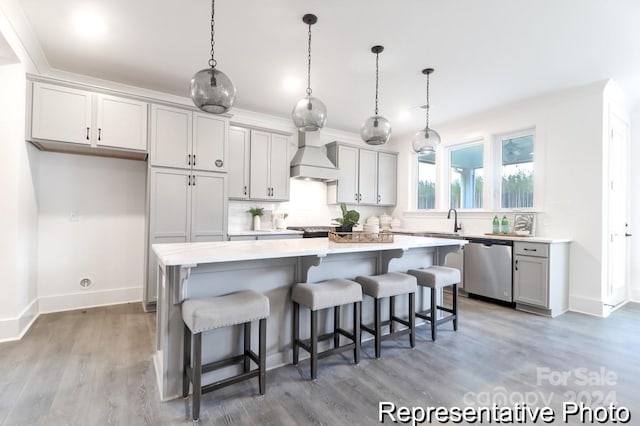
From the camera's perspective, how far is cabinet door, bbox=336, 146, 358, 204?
18.0ft

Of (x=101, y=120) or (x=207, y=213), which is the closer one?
(x=101, y=120)

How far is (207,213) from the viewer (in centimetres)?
398

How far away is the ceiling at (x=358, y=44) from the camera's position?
245 centimetres

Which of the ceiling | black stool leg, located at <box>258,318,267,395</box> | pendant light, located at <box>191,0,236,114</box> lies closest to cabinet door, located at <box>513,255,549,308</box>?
the ceiling

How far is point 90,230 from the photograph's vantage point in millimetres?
3850

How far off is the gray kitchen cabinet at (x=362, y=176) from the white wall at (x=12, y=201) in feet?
13.1

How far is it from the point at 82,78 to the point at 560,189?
236 inches

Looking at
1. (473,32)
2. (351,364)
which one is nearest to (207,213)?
(351,364)

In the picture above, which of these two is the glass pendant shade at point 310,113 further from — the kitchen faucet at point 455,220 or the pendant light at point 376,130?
the kitchen faucet at point 455,220

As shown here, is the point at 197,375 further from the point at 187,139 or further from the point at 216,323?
the point at 187,139

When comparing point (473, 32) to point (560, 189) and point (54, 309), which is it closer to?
point (560, 189)

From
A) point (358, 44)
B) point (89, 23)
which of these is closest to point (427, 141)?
point (358, 44)

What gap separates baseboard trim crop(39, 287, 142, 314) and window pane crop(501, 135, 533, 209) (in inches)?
210

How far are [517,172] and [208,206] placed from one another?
14.2 ft
